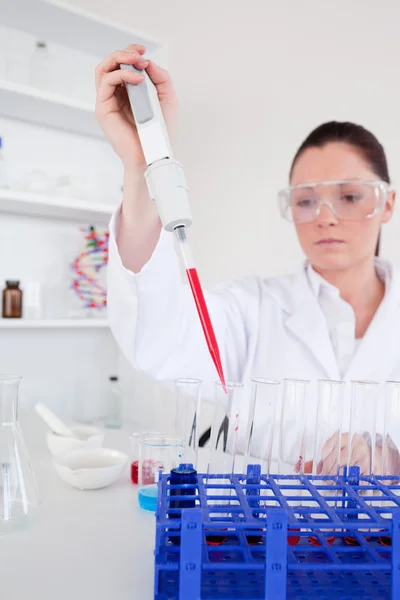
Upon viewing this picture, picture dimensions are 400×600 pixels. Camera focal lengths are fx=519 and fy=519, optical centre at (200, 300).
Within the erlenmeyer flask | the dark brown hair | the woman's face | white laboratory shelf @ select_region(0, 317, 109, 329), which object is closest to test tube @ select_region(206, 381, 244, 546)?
the erlenmeyer flask

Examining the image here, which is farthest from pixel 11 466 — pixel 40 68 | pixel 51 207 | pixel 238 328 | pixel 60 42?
pixel 60 42

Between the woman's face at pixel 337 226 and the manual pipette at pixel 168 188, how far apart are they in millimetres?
831

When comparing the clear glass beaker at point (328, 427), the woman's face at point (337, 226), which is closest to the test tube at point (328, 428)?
the clear glass beaker at point (328, 427)

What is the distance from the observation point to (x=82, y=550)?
0.69 m

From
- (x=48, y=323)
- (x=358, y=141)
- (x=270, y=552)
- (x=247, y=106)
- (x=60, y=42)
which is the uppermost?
(x=60, y=42)

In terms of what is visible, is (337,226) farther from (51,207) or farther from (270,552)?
(270,552)

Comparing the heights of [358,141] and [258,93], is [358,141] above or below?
below

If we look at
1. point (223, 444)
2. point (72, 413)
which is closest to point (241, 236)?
point (72, 413)

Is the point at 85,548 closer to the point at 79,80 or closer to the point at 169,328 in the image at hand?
the point at 169,328

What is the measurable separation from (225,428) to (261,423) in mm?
52

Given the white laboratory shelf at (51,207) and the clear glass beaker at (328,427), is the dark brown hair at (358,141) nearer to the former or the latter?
the white laboratory shelf at (51,207)

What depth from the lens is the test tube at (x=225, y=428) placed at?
0.66 metres

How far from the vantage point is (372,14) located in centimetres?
186

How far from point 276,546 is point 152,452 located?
1.62 feet
